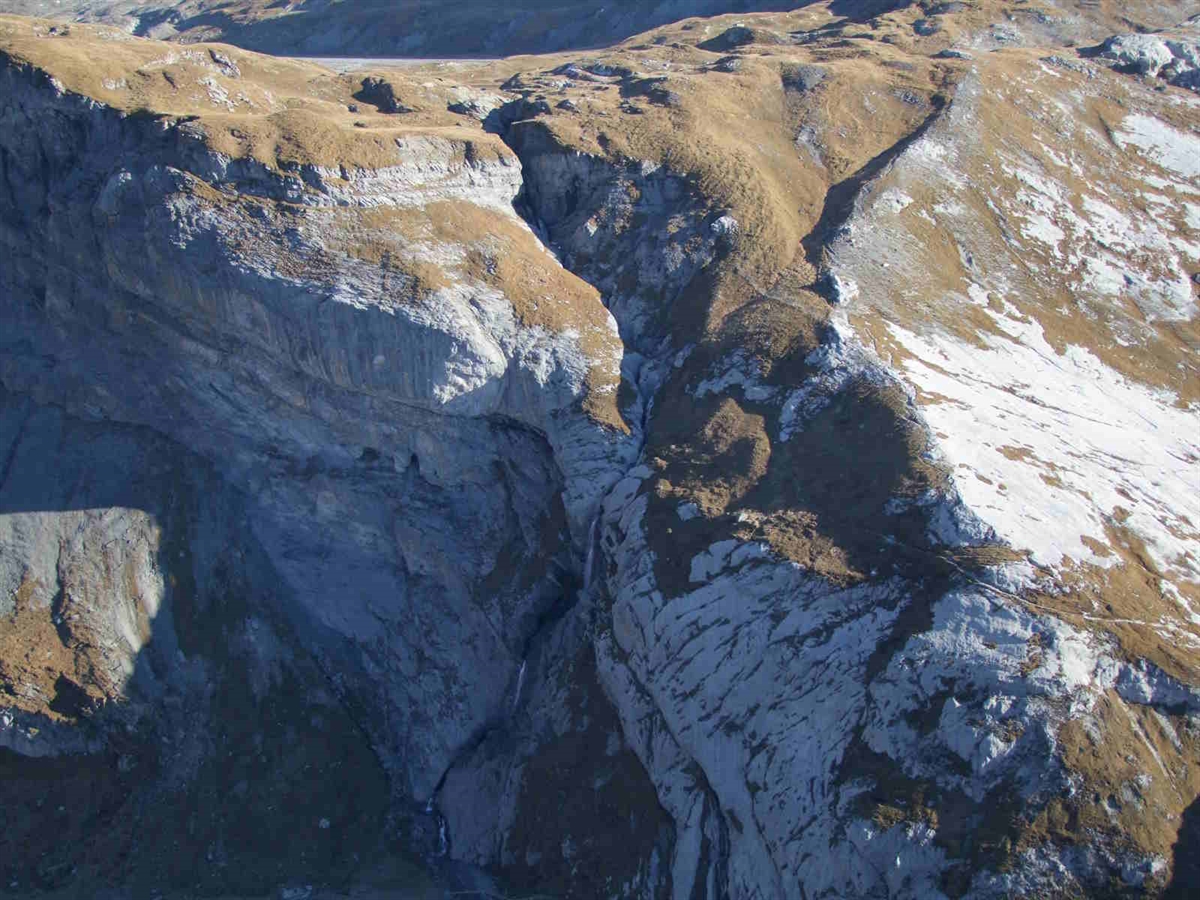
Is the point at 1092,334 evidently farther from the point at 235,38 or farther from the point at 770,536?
the point at 235,38

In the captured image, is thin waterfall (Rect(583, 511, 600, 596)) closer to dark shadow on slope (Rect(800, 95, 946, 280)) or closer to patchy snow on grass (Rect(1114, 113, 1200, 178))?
dark shadow on slope (Rect(800, 95, 946, 280))

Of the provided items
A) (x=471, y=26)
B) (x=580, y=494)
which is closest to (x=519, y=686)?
(x=580, y=494)

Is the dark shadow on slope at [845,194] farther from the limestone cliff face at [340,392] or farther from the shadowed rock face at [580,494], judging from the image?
the limestone cliff face at [340,392]

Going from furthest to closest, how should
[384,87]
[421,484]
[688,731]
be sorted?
[384,87] → [421,484] → [688,731]

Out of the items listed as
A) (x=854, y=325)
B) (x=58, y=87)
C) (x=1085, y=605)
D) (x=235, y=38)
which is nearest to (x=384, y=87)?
(x=58, y=87)

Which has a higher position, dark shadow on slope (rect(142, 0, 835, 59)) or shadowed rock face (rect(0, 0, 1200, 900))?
dark shadow on slope (rect(142, 0, 835, 59))

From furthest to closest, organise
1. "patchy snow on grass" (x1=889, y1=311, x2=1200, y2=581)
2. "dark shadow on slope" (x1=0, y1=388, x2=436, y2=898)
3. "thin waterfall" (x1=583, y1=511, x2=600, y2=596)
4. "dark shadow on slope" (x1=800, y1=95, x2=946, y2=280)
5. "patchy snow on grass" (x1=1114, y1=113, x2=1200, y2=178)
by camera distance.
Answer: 1. "patchy snow on grass" (x1=1114, y1=113, x2=1200, y2=178)
2. "dark shadow on slope" (x1=800, y1=95, x2=946, y2=280)
3. "thin waterfall" (x1=583, y1=511, x2=600, y2=596)
4. "dark shadow on slope" (x1=0, y1=388, x2=436, y2=898)
5. "patchy snow on grass" (x1=889, y1=311, x2=1200, y2=581)

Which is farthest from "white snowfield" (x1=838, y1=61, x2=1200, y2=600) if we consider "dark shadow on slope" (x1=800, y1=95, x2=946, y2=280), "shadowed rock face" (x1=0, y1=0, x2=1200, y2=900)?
"dark shadow on slope" (x1=800, y1=95, x2=946, y2=280)
